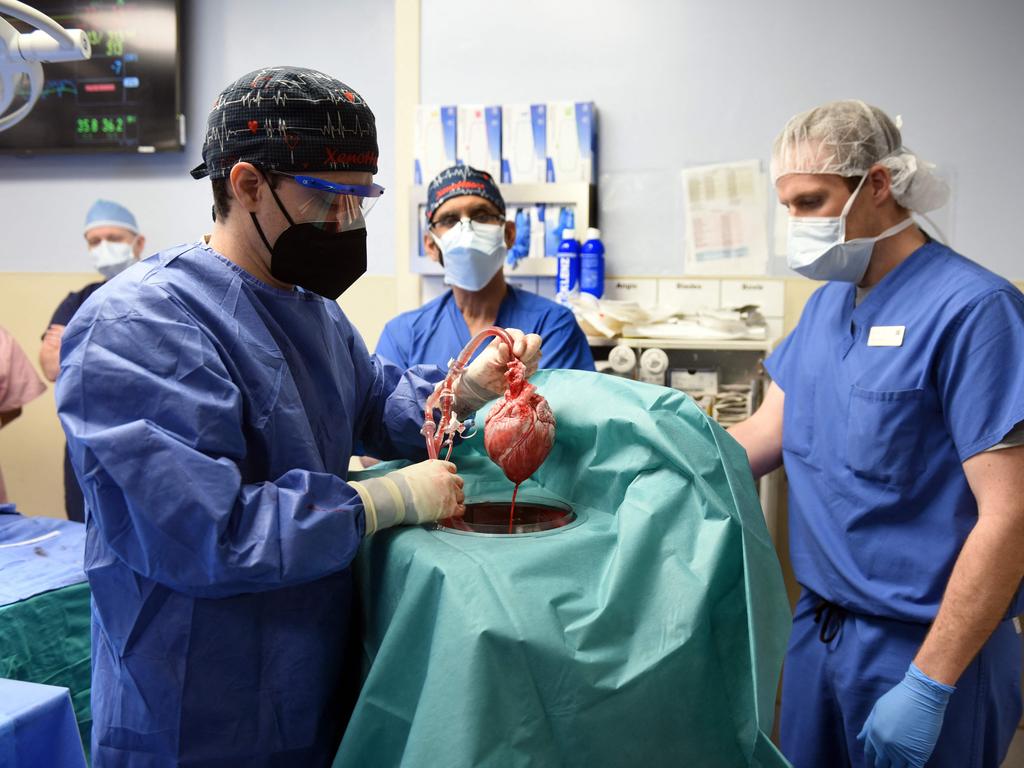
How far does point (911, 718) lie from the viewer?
1.40 metres

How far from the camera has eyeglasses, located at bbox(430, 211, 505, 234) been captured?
2.20m

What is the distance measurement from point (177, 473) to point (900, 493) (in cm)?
119

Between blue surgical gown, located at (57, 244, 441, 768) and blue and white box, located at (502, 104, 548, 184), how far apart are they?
1.82 meters

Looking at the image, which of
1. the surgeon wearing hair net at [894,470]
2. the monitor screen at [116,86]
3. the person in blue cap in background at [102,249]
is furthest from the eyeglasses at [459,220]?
the monitor screen at [116,86]

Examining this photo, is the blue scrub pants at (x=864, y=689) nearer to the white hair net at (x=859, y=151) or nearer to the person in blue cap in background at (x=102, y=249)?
the white hair net at (x=859, y=151)

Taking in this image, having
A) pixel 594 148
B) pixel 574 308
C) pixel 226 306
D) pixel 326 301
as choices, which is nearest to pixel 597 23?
pixel 594 148

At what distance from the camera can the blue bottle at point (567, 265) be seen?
2.83 m

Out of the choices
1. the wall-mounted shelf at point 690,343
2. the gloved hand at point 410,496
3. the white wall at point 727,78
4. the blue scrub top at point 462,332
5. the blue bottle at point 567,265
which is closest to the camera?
the gloved hand at point 410,496

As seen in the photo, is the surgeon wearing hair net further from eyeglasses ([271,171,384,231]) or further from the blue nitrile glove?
the blue nitrile glove

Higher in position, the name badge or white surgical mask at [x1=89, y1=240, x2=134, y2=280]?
white surgical mask at [x1=89, y1=240, x2=134, y2=280]

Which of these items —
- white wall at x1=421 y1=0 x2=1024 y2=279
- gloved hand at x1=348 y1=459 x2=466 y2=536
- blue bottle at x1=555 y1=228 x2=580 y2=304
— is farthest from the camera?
blue bottle at x1=555 y1=228 x2=580 y2=304

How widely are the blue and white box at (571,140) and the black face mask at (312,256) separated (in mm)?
1784

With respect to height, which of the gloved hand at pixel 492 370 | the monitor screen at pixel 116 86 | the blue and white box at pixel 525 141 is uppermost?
the monitor screen at pixel 116 86

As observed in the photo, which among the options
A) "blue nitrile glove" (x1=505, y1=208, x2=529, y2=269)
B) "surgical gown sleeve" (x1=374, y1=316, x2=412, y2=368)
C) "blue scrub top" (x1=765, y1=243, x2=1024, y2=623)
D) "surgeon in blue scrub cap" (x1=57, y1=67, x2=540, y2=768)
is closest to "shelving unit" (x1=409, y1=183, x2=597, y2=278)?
"blue nitrile glove" (x1=505, y1=208, x2=529, y2=269)
